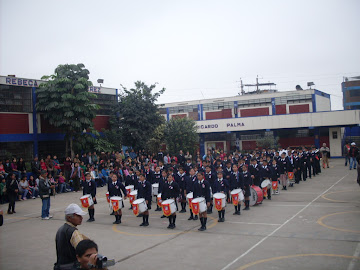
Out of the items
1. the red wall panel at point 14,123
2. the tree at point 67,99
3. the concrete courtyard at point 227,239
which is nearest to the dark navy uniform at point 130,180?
the concrete courtyard at point 227,239

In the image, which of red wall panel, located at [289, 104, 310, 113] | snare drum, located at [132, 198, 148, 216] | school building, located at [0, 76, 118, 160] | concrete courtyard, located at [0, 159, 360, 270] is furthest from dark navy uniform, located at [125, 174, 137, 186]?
red wall panel, located at [289, 104, 310, 113]

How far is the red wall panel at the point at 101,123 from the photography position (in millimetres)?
30422

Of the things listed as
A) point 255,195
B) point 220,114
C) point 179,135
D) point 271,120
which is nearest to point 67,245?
point 255,195

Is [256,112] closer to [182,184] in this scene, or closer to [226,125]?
[226,125]

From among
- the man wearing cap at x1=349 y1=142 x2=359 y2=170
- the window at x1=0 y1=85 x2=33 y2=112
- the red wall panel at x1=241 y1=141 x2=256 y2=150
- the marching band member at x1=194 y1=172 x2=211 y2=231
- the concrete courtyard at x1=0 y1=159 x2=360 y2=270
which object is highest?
the window at x1=0 y1=85 x2=33 y2=112

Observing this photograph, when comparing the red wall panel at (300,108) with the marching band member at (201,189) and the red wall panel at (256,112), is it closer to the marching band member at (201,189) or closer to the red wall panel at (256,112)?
the red wall panel at (256,112)

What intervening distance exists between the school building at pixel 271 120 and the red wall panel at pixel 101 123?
1268 cm

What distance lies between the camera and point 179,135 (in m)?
32.5

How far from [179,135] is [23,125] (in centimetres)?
1396

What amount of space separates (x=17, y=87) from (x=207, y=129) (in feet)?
71.5

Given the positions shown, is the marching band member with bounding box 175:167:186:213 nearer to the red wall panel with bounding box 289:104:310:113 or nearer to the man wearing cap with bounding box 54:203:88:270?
the man wearing cap with bounding box 54:203:88:270

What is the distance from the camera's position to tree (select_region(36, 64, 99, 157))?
2334cm

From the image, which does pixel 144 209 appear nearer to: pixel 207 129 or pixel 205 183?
pixel 205 183

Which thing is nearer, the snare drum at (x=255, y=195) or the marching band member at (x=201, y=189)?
the marching band member at (x=201, y=189)
